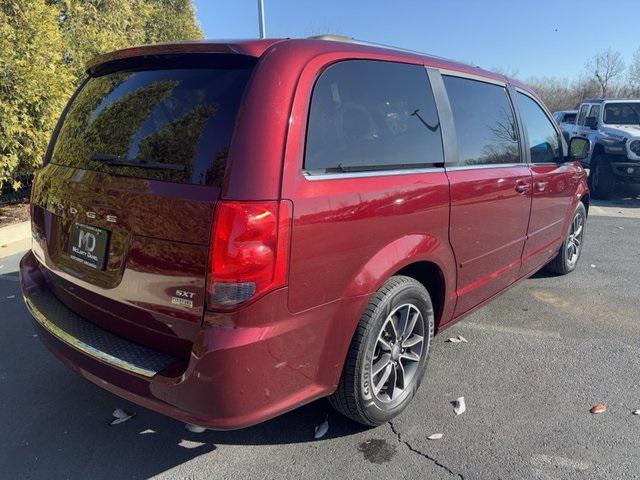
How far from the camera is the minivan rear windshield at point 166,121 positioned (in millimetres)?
1990

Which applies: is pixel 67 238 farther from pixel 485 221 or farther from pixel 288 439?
pixel 485 221

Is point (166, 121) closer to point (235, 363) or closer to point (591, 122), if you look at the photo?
point (235, 363)

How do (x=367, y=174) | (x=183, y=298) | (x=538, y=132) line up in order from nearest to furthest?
(x=183, y=298) → (x=367, y=174) → (x=538, y=132)

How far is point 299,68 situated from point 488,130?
5.78 feet

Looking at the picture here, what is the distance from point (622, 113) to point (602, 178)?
193cm

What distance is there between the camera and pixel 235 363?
1.91 metres

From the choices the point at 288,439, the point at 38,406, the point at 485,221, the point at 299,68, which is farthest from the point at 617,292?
the point at 38,406

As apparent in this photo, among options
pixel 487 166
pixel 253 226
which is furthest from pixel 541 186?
pixel 253 226

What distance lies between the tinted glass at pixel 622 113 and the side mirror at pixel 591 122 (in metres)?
0.23

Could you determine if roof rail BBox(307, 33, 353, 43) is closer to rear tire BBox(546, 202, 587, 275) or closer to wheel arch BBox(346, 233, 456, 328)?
wheel arch BBox(346, 233, 456, 328)

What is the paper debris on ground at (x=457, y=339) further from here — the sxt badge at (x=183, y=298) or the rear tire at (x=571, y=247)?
the sxt badge at (x=183, y=298)

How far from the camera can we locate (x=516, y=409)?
113 inches

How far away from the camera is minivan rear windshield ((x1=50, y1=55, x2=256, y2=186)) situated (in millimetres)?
1990

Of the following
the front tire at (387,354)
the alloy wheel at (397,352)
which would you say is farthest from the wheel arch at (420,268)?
the alloy wheel at (397,352)
